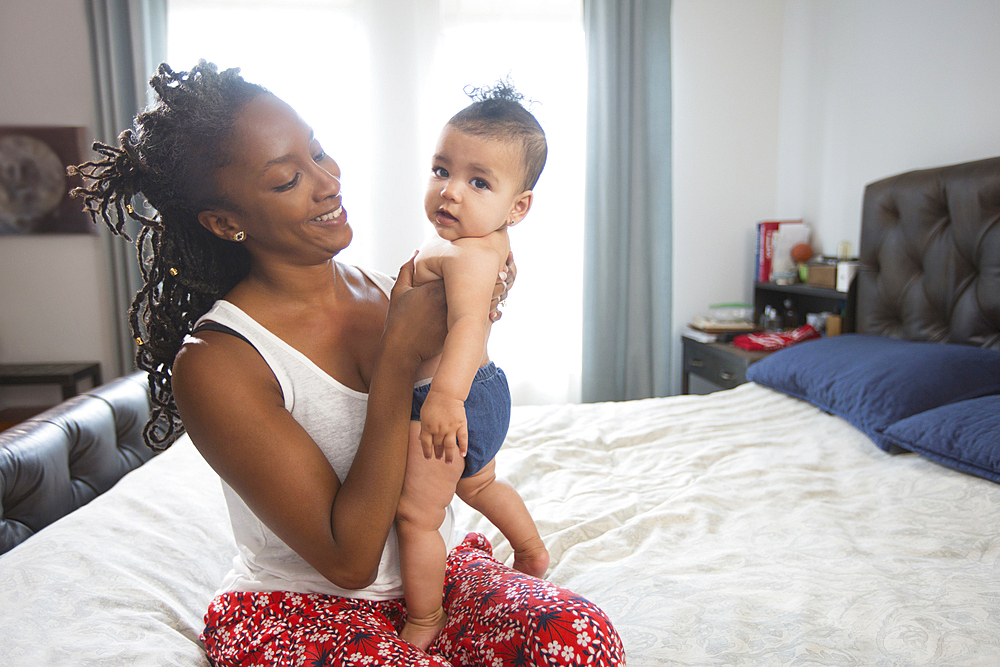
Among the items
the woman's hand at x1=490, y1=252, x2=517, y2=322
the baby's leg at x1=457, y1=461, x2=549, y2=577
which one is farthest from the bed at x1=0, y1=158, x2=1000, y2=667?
the woman's hand at x1=490, y1=252, x2=517, y2=322

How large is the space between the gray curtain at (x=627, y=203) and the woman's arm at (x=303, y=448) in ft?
8.88

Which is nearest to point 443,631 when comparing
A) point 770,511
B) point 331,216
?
point 331,216

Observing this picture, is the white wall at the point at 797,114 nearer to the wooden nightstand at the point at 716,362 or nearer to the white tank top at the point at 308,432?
the wooden nightstand at the point at 716,362

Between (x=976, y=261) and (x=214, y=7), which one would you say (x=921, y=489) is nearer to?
(x=976, y=261)

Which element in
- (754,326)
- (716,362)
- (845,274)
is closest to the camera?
(845,274)

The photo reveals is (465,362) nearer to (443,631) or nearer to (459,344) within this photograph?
(459,344)

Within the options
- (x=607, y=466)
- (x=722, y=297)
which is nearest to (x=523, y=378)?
(x=722, y=297)

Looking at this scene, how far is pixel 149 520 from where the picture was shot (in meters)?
1.37

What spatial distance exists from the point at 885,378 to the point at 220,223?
5.99 ft

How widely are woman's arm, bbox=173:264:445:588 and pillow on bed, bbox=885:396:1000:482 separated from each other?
1.36 metres

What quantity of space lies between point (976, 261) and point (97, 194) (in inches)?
95.6

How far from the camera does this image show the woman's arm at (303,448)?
2.76 feet

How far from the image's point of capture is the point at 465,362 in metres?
0.87

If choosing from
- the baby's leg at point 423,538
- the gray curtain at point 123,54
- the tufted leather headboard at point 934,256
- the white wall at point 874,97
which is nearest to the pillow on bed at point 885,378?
the tufted leather headboard at point 934,256
